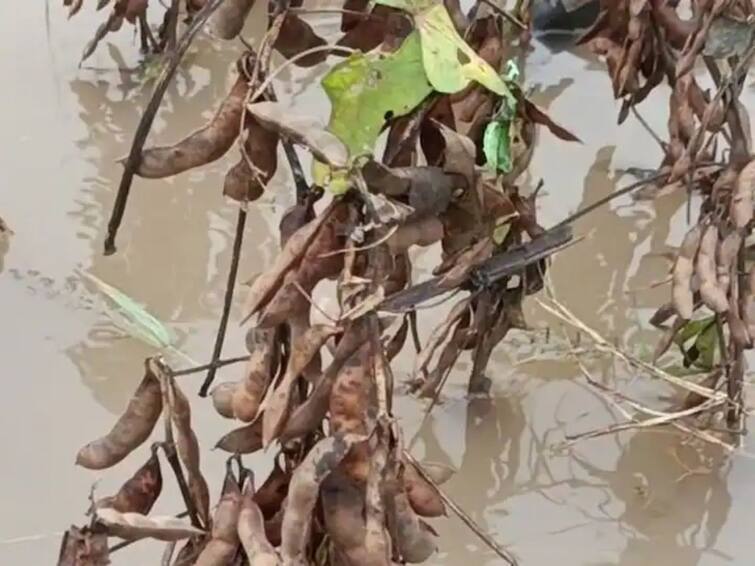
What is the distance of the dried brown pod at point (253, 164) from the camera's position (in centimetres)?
72

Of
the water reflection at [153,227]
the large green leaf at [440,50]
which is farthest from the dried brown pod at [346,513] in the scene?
the water reflection at [153,227]

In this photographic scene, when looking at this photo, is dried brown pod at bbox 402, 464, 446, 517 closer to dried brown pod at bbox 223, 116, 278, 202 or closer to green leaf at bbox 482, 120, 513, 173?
dried brown pod at bbox 223, 116, 278, 202

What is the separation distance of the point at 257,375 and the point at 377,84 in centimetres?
16

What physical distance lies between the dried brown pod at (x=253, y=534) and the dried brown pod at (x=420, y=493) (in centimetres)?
8

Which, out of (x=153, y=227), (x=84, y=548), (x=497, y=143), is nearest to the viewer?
(x=84, y=548)

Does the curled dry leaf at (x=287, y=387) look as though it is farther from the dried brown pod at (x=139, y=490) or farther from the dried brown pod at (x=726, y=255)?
the dried brown pod at (x=726, y=255)

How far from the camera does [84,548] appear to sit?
66 cm

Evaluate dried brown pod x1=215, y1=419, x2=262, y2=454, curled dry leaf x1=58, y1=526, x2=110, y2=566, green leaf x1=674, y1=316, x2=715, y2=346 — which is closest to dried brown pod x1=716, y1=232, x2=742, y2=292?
green leaf x1=674, y1=316, x2=715, y2=346

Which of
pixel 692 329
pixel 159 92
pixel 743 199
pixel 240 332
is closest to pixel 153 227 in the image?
pixel 240 332

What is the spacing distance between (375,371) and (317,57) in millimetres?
248

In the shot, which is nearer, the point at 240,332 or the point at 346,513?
the point at 346,513

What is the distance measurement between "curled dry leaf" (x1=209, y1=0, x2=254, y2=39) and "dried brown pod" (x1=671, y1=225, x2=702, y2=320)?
1.49ft

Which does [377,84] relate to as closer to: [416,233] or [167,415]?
[416,233]

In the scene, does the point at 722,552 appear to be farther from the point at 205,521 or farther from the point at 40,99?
the point at 40,99
